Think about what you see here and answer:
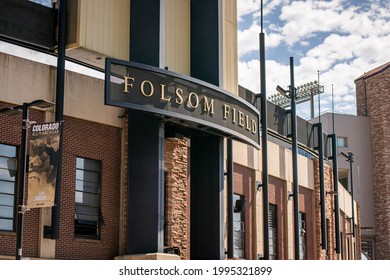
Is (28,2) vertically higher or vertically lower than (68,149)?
higher

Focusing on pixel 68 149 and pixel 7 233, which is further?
pixel 68 149

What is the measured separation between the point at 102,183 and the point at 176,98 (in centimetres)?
396

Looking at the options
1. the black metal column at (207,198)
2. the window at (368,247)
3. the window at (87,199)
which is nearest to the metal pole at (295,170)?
the black metal column at (207,198)

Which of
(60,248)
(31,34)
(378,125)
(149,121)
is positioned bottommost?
(60,248)

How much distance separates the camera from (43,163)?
21438mm

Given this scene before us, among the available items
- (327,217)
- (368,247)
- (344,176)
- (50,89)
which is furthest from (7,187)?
(344,176)

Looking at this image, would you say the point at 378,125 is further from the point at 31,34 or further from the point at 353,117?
the point at 31,34

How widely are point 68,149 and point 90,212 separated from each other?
2.31 meters

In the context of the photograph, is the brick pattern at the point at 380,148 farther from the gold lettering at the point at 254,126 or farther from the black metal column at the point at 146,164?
the black metal column at the point at 146,164

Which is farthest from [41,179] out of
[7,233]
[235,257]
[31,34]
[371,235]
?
[371,235]

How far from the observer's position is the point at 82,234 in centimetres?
2539

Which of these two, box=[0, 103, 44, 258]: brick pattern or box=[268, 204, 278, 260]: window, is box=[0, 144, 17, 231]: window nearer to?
box=[0, 103, 44, 258]: brick pattern

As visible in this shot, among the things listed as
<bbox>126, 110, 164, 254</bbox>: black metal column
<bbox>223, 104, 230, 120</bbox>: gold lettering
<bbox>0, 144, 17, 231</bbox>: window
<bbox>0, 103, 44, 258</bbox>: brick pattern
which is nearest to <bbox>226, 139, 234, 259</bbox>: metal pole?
<bbox>223, 104, 230, 120</bbox>: gold lettering

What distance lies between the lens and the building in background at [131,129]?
23984 mm
